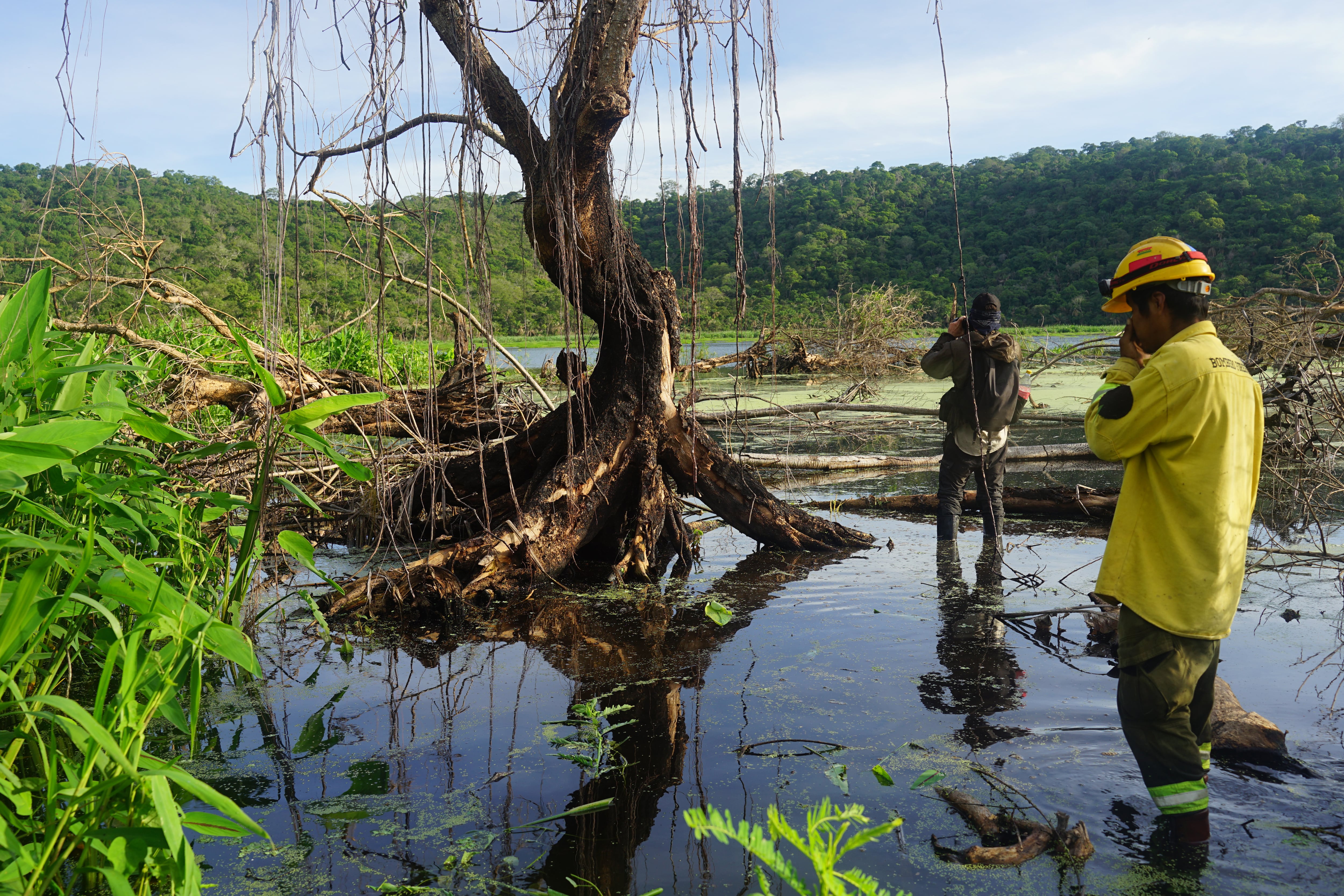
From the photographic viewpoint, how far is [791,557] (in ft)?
22.1

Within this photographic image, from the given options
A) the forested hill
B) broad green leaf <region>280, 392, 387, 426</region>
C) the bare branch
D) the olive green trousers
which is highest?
the forested hill

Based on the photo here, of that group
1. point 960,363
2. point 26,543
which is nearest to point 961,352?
point 960,363

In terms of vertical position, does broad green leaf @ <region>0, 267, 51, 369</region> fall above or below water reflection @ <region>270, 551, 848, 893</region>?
above

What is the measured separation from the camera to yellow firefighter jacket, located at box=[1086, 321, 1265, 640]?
253 cm

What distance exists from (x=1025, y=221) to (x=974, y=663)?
31781 mm

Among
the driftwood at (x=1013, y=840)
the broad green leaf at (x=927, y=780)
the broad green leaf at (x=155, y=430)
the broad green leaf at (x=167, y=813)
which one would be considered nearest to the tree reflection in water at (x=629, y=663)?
the broad green leaf at (x=927, y=780)

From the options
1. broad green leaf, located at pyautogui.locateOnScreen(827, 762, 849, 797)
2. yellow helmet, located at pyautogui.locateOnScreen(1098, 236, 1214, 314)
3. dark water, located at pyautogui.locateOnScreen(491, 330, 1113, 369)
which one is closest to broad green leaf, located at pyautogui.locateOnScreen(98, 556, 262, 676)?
dark water, located at pyautogui.locateOnScreen(491, 330, 1113, 369)

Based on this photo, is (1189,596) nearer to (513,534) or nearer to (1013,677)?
(1013,677)

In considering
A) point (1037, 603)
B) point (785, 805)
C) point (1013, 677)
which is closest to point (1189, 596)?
point (785, 805)

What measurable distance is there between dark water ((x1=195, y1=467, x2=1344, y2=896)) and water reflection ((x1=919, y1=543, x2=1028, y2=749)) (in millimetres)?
20

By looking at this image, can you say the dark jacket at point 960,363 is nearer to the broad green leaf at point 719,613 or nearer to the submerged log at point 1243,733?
the broad green leaf at point 719,613

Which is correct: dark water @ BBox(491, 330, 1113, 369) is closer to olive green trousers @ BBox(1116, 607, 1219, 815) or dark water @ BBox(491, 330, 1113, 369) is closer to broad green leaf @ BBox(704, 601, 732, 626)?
broad green leaf @ BBox(704, 601, 732, 626)

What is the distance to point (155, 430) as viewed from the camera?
2.84 meters

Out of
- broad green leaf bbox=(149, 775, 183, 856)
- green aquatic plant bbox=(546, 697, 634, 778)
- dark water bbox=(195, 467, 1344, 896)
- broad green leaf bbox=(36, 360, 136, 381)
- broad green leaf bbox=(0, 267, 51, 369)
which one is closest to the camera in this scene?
broad green leaf bbox=(149, 775, 183, 856)
